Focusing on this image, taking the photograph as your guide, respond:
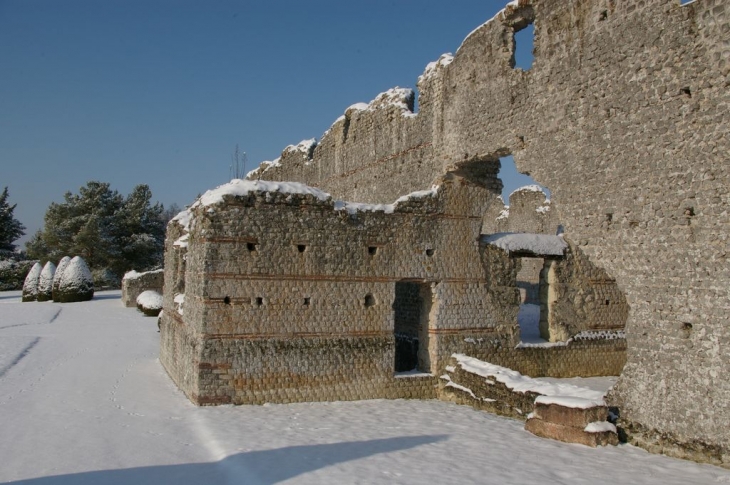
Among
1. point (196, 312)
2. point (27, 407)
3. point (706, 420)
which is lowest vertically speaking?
point (27, 407)

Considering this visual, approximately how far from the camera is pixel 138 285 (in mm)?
25000

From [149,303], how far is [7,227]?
920 inches

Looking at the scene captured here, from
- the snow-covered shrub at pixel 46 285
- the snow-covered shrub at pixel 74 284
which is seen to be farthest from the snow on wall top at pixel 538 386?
the snow-covered shrub at pixel 46 285

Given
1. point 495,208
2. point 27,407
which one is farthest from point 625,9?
point 495,208

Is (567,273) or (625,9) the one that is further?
(567,273)

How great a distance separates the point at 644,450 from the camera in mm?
6730

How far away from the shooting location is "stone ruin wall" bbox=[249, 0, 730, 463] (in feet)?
20.2

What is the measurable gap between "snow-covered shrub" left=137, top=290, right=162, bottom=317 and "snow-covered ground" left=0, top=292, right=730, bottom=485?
35.0ft

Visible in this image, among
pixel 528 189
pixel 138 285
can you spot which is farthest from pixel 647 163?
pixel 138 285

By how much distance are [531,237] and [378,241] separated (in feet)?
11.0

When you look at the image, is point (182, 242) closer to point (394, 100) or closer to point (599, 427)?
point (394, 100)

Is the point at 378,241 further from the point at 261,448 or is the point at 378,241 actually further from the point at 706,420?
the point at 706,420

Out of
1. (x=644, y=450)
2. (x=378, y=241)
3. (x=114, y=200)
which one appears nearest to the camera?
(x=644, y=450)

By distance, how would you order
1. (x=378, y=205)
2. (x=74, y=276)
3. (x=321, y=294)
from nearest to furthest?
(x=321, y=294) → (x=378, y=205) → (x=74, y=276)
